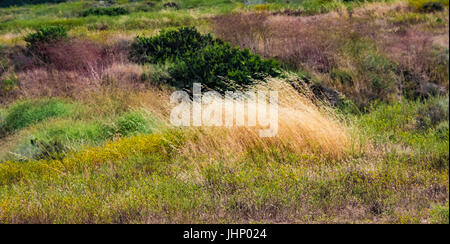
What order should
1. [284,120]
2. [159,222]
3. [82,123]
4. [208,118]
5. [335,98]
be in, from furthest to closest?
1. [335,98]
2. [82,123]
3. [208,118]
4. [284,120]
5. [159,222]

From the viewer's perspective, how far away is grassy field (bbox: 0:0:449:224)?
4.34 m

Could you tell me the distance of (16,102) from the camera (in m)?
9.10

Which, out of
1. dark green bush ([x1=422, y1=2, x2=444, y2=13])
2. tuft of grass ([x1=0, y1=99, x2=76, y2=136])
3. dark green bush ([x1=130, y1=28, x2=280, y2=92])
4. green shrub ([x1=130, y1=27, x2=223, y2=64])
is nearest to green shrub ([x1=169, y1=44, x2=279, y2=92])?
dark green bush ([x1=130, y1=28, x2=280, y2=92])

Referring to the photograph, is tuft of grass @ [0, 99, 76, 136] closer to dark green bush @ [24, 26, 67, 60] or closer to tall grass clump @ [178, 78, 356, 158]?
dark green bush @ [24, 26, 67, 60]

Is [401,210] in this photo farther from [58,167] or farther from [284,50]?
[284,50]

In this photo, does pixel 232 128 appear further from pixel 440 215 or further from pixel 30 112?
pixel 30 112

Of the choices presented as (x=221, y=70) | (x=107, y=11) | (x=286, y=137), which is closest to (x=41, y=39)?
(x=107, y=11)

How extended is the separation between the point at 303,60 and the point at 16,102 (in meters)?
7.36

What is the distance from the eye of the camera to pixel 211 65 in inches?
350

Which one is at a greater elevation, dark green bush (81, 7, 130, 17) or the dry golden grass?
dark green bush (81, 7, 130, 17)

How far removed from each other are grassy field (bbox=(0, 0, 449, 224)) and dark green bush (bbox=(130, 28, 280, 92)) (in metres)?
0.05

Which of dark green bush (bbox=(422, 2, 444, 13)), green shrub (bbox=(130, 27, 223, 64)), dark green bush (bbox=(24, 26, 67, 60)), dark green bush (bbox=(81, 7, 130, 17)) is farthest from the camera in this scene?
dark green bush (bbox=(81, 7, 130, 17))

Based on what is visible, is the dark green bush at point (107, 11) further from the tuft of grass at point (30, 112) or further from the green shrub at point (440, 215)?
the green shrub at point (440, 215)

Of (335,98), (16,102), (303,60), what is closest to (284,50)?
(303,60)
